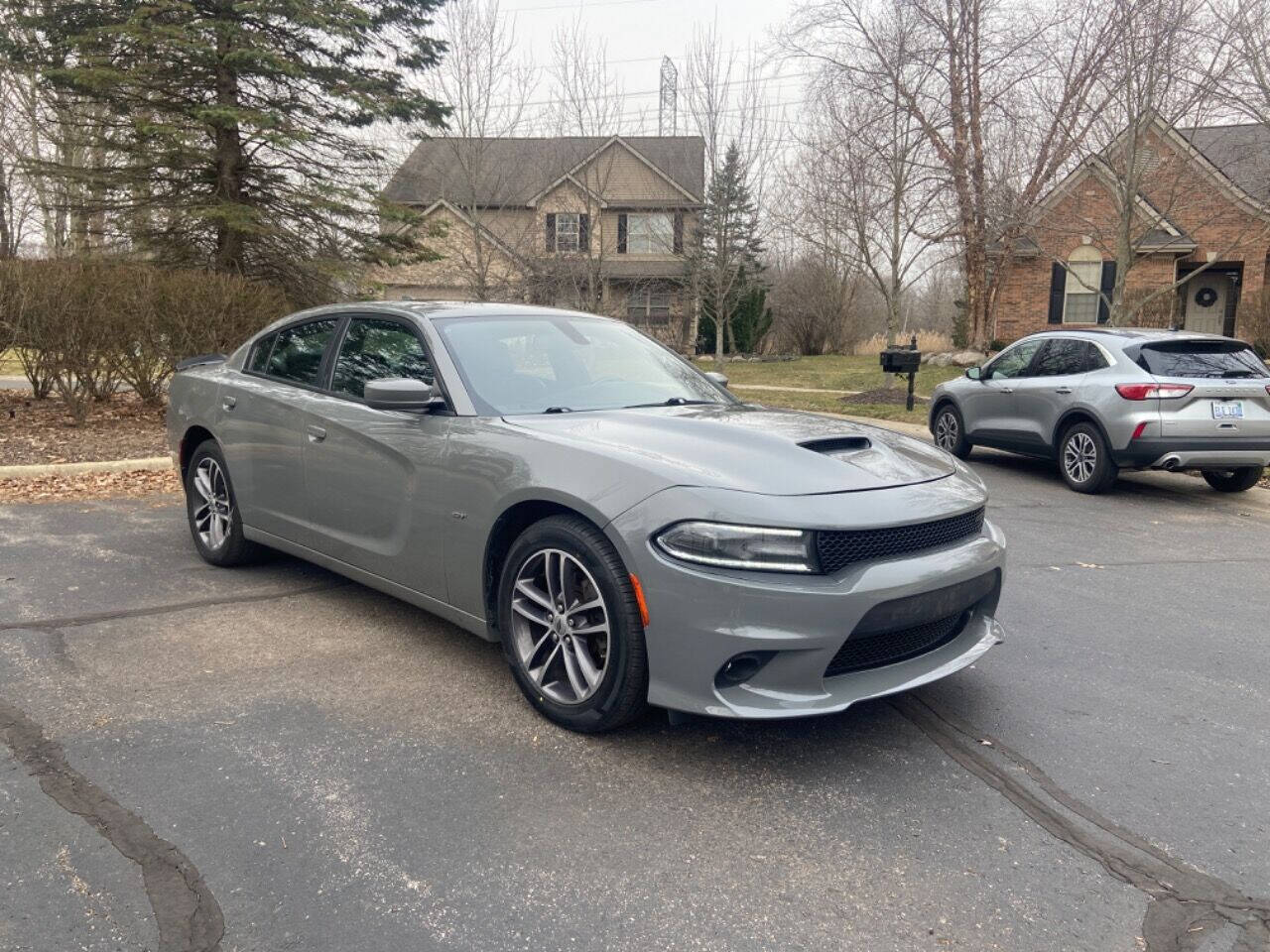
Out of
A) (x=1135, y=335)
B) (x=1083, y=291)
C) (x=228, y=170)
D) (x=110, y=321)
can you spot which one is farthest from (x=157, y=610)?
(x=1083, y=291)

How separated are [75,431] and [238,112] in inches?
224

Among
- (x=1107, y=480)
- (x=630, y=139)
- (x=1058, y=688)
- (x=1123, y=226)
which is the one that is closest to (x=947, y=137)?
(x=1123, y=226)

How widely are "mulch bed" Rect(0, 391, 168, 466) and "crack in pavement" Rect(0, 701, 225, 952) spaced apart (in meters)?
6.24

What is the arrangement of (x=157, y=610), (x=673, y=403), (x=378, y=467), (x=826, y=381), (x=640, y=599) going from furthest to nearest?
(x=826, y=381) < (x=157, y=610) < (x=673, y=403) < (x=378, y=467) < (x=640, y=599)

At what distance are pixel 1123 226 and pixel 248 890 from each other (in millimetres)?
13712

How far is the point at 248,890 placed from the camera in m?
2.42

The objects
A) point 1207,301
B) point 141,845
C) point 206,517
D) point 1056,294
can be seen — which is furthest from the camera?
point 1207,301

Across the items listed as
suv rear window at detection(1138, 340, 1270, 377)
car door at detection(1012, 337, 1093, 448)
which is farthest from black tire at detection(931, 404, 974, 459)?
suv rear window at detection(1138, 340, 1270, 377)

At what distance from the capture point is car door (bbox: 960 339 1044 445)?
9734mm

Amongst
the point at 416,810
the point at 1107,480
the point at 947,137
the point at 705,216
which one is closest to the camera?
the point at 416,810

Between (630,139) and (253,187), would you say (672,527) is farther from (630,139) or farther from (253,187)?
(630,139)

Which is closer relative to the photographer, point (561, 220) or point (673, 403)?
point (673, 403)

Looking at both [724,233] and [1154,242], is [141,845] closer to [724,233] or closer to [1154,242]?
[724,233]

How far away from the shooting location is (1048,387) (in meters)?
9.11
